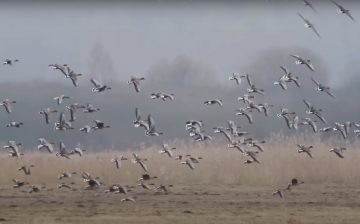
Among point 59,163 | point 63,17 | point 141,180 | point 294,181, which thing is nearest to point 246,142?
point 294,181

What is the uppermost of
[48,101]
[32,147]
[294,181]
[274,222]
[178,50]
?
[178,50]

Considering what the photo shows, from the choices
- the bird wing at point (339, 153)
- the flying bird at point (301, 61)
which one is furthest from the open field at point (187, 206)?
the flying bird at point (301, 61)

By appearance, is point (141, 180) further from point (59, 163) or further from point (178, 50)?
point (178, 50)

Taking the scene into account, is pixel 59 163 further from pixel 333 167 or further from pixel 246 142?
pixel 333 167

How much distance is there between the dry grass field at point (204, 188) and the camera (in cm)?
549

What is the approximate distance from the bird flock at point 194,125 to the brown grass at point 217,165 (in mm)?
55

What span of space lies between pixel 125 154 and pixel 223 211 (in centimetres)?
124

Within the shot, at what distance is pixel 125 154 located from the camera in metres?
5.48

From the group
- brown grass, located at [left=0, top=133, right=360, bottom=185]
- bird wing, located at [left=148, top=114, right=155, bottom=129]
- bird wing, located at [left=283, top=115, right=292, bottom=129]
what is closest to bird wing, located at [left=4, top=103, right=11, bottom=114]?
brown grass, located at [left=0, top=133, right=360, bottom=185]

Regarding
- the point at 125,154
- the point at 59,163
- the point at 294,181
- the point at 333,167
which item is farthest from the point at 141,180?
the point at 333,167

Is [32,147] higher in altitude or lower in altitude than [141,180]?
higher

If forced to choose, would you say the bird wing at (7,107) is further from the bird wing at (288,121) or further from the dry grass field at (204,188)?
the bird wing at (288,121)

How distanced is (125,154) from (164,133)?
477 millimetres

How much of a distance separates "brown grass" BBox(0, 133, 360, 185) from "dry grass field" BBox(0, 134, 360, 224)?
1cm
